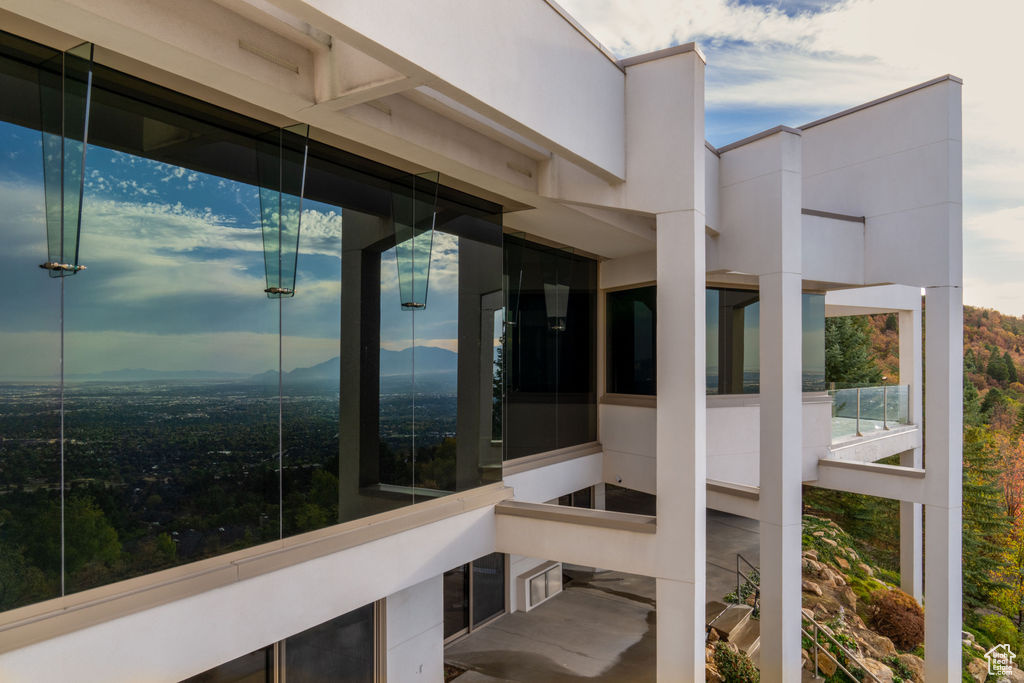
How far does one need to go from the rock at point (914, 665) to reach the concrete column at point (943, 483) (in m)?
2.35

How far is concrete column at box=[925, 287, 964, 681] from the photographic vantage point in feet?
39.5

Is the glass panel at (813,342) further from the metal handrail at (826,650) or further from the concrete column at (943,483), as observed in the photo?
the metal handrail at (826,650)

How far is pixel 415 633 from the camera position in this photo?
9609mm

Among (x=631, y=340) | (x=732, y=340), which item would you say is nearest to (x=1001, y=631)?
(x=732, y=340)

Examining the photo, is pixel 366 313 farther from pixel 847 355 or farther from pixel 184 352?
pixel 847 355

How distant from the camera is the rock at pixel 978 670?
51.5 feet

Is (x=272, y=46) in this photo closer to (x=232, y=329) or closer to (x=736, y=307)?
(x=232, y=329)

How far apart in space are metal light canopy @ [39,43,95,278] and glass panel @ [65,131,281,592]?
0.12 metres

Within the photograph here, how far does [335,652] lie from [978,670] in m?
17.1

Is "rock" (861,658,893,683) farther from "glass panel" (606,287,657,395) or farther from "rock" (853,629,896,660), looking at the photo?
"glass panel" (606,287,657,395)

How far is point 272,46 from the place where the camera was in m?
5.59

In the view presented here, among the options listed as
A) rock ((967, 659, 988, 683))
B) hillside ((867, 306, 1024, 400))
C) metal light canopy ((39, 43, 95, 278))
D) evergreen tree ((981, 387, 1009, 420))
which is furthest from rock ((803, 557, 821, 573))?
hillside ((867, 306, 1024, 400))

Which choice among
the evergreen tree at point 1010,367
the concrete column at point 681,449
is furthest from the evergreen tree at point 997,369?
the concrete column at point 681,449

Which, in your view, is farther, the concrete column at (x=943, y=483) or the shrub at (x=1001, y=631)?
the shrub at (x=1001, y=631)
